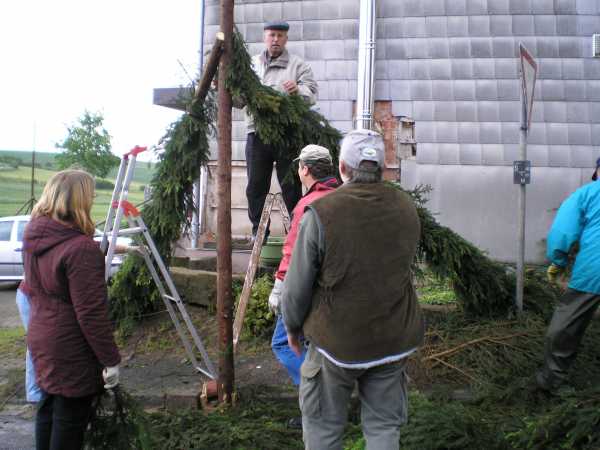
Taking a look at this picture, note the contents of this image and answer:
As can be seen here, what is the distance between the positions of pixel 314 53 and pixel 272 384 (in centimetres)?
712

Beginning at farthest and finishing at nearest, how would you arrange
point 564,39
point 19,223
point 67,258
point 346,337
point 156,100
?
point 19,223
point 564,39
point 156,100
point 67,258
point 346,337

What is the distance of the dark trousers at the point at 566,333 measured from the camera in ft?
13.9

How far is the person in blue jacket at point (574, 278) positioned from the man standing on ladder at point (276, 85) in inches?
86.8

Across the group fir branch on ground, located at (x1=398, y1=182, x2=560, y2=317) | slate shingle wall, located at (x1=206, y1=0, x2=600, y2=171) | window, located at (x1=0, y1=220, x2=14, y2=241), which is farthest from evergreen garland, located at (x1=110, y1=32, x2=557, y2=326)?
window, located at (x1=0, y1=220, x2=14, y2=241)

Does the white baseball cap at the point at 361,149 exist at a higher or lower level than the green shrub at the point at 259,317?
higher

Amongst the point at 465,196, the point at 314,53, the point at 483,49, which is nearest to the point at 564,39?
the point at 483,49

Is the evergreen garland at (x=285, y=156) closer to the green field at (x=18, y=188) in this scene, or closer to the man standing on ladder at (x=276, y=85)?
the man standing on ladder at (x=276, y=85)

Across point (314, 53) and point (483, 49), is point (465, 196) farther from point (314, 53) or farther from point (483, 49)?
point (314, 53)

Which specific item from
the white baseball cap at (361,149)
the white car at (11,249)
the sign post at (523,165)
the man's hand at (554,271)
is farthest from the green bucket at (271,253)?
the white car at (11,249)

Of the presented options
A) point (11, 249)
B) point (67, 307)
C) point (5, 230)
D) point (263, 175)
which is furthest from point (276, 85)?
point (5, 230)

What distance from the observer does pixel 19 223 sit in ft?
39.1

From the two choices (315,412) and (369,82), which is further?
(369,82)

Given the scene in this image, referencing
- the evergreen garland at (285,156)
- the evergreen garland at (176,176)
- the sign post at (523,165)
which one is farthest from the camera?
the sign post at (523,165)

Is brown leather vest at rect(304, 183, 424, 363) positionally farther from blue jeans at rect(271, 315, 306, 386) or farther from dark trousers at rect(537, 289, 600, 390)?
dark trousers at rect(537, 289, 600, 390)
